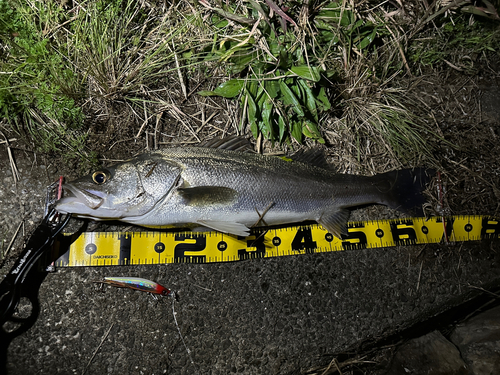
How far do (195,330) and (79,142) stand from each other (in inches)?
88.6

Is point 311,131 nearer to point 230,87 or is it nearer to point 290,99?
point 290,99

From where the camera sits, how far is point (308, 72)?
3016mm

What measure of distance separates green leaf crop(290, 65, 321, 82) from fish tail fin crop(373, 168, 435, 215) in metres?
1.24

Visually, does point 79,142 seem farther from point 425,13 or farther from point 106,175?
point 425,13

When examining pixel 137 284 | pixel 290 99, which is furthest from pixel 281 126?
pixel 137 284

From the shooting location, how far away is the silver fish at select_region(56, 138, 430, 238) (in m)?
2.52

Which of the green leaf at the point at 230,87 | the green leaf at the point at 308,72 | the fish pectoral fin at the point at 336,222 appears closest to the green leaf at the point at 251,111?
the green leaf at the point at 230,87

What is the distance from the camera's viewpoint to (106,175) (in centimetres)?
253

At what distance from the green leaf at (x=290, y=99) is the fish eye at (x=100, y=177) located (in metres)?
1.91

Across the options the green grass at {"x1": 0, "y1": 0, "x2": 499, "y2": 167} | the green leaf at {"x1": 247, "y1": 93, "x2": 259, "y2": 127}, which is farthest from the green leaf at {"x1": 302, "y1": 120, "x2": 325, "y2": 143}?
the green leaf at {"x1": 247, "y1": 93, "x2": 259, "y2": 127}

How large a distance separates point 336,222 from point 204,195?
4.69 feet

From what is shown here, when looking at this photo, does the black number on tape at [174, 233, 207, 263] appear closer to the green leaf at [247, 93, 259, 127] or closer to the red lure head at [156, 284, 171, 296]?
the red lure head at [156, 284, 171, 296]

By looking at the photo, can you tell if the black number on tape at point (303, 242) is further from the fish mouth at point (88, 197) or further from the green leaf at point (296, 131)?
the fish mouth at point (88, 197)

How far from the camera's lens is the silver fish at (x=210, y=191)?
252 cm
